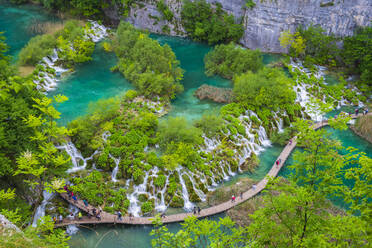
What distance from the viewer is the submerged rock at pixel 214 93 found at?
125 feet

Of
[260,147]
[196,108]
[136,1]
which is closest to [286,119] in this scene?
[260,147]

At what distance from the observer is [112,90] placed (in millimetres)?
38500

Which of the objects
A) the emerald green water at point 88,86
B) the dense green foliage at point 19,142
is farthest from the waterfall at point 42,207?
the emerald green water at point 88,86

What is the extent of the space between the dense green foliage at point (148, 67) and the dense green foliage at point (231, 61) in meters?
4.93

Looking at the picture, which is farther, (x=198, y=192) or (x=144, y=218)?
(x=198, y=192)

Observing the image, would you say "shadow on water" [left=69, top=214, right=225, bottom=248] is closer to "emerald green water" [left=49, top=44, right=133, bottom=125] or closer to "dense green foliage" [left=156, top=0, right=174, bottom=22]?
"emerald green water" [left=49, top=44, right=133, bottom=125]

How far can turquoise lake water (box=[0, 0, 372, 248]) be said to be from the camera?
23239mm

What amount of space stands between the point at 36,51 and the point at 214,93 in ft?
75.6

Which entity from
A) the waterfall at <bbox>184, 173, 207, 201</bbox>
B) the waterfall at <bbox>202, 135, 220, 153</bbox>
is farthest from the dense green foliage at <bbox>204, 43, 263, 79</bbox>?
the waterfall at <bbox>184, 173, 207, 201</bbox>

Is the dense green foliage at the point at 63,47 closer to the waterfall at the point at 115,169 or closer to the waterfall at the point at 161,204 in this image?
the waterfall at the point at 115,169

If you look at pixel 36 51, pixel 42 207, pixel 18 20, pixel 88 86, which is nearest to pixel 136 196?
pixel 42 207

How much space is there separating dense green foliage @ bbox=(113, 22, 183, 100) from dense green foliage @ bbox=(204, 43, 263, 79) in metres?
4.93

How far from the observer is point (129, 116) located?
3209 centimetres

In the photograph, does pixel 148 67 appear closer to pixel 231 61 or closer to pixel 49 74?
pixel 231 61
